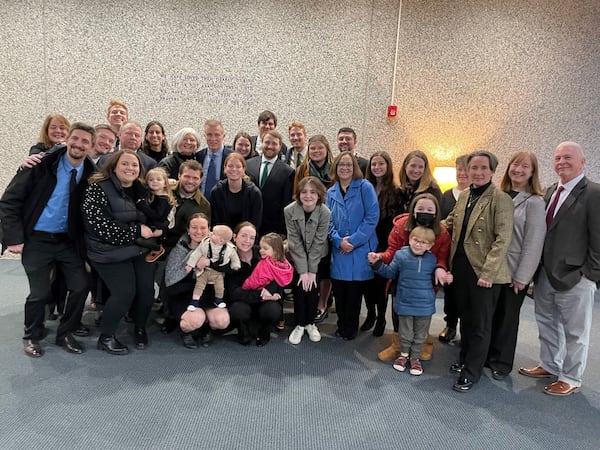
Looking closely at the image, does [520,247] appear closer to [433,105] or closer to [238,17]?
[433,105]

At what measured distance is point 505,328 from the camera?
2.72m

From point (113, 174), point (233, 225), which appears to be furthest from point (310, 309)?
point (113, 174)

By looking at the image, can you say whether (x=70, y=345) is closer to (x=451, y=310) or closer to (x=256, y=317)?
(x=256, y=317)

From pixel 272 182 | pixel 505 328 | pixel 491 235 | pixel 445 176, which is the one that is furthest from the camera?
pixel 445 176

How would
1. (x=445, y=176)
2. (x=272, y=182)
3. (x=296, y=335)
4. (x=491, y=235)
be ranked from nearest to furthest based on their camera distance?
(x=491, y=235) → (x=296, y=335) → (x=272, y=182) → (x=445, y=176)

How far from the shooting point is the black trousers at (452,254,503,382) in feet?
8.36

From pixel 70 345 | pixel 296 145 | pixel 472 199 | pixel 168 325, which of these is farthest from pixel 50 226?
pixel 472 199

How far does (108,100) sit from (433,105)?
4.33 m

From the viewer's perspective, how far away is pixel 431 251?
2832 mm

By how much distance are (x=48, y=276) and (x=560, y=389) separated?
11.8 feet

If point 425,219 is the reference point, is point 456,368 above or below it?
below

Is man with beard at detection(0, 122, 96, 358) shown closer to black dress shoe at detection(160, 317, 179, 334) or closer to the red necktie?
black dress shoe at detection(160, 317, 179, 334)

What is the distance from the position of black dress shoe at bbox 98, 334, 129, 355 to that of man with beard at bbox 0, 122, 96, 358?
0.15 m

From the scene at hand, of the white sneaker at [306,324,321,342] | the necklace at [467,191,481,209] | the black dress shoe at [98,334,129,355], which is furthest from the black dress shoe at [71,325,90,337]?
the necklace at [467,191,481,209]
